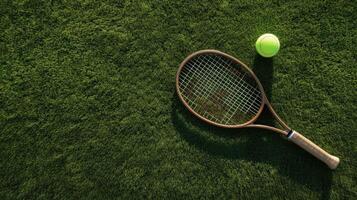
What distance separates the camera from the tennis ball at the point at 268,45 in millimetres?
3350

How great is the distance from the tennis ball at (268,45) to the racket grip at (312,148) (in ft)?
2.37

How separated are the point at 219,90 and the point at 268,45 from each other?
1.88 ft

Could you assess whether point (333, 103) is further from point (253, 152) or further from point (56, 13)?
point (56, 13)

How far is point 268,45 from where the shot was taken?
335cm

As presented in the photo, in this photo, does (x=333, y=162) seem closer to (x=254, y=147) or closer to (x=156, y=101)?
(x=254, y=147)

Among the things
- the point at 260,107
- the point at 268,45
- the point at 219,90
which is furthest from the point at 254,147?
the point at 268,45

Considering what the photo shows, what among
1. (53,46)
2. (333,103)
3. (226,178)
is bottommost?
(226,178)

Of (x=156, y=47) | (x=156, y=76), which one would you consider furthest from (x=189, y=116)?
(x=156, y=47)

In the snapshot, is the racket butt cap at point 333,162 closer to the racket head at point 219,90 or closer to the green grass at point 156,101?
the green grass at point 156,101

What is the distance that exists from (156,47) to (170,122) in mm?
697

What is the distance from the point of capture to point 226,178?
11.3ft

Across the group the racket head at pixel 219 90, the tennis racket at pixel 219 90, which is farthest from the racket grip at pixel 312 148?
the racket head at pixel 219 90

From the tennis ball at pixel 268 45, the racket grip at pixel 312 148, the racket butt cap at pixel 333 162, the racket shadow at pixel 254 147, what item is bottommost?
the racket shadow at pixel 254 147

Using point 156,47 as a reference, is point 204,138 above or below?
below
